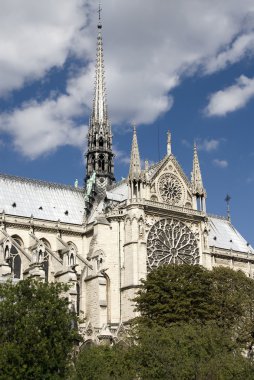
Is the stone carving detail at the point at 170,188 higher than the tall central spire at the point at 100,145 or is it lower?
lower

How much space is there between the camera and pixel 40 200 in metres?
65.8

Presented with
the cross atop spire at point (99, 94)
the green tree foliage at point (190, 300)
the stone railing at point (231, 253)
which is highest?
the cross atop spire at point (99, 94)

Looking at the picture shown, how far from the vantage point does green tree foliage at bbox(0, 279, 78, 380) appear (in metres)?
31.0

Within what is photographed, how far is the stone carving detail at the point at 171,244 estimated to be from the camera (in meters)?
59.8

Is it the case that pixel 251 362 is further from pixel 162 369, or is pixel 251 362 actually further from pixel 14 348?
pixel 14 348

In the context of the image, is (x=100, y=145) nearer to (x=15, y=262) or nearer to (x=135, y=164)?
(x=135, y=164)

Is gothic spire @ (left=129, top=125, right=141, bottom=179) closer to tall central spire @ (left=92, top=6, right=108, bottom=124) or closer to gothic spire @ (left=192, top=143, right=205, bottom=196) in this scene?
gothic spire @ (left=192, top=143, right=205, bottom=196)

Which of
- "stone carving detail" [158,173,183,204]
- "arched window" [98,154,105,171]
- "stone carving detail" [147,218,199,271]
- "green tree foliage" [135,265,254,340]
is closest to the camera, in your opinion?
"green tree foliage" [135,265,254,340]

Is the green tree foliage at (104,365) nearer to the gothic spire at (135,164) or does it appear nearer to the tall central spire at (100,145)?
the gothic spire at (135,164)

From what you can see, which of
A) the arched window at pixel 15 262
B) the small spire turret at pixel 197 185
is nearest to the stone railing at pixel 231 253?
the small spire turret at pixel 197 185

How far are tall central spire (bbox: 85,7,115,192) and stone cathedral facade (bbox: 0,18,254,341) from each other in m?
0.29

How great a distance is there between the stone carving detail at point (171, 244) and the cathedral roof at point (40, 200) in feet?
29.1

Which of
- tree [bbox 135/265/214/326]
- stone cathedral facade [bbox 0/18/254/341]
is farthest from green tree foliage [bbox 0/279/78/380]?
stone cathedral facade [bbox 0/18/254/341]

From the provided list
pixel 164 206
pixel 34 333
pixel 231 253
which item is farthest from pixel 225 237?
pixel 34 333
